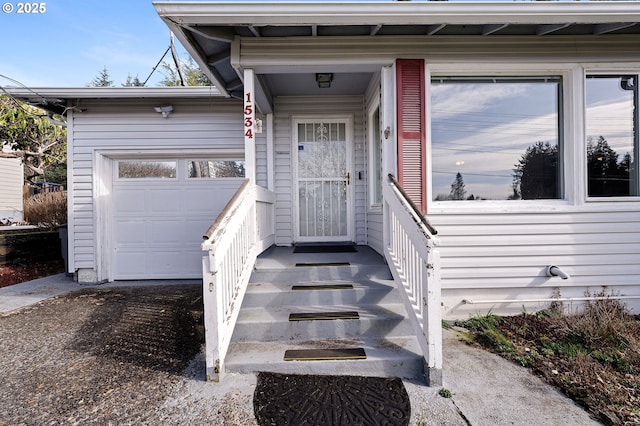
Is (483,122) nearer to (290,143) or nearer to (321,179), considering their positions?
(321,179)

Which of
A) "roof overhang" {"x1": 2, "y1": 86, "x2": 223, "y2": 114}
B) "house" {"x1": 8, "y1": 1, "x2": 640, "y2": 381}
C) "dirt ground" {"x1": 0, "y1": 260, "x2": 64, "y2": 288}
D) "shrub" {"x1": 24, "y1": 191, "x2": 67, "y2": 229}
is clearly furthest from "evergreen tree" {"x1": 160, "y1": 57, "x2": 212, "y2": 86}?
"house" {"x1": 8, "y1": 1, "x2": 640, "y2": 381}

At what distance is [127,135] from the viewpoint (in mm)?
5402

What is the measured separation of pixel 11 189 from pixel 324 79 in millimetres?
14766

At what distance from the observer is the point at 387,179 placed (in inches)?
141

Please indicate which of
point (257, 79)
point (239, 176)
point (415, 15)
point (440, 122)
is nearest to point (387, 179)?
point (440, 122)

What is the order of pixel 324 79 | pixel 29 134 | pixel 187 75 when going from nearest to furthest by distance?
pixel 324 79, pixel 29 134, pixel 187 75

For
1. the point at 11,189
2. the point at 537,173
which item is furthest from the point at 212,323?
the point at 11,189

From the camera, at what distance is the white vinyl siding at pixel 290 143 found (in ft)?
16.6

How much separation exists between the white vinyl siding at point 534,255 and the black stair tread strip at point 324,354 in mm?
1502

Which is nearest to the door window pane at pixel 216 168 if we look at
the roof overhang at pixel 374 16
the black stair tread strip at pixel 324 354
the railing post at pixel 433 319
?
the roof overhang at pixel 374 16

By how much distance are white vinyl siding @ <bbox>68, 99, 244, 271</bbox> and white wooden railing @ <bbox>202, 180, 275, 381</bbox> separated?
226 cm

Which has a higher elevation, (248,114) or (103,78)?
(103,78)

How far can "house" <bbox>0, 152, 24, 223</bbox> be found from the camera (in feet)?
41.1

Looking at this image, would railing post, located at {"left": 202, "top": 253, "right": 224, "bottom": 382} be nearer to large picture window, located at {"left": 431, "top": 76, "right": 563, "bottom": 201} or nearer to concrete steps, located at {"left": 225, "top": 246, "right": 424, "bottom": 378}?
concrete steps, located at {"left": 225, "top": 246, "right": 424, "bottom": 378}
